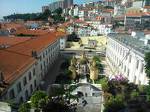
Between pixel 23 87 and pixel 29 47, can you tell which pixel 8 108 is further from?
pixel 29 47

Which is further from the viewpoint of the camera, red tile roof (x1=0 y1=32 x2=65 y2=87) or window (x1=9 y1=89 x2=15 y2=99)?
red tile roof (x1=0 y1=32 x2=65 y2=87)

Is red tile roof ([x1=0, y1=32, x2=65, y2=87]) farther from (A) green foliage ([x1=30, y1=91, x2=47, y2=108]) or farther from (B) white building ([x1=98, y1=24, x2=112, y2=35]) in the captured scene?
(B) white building ([x1=98, y1=24, x2=112, y2=35])

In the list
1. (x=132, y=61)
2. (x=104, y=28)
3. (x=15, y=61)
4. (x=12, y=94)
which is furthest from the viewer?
(x=104, y=28)

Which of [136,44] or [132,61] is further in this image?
[136,44]

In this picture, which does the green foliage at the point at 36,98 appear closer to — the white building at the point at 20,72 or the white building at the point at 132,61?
the white building at the point at 20,72

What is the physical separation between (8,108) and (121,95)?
10701 millimetres

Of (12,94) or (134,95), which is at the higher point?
(134,95)

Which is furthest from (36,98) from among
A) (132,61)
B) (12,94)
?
(132,61)

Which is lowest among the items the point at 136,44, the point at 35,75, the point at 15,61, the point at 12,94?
the point at 35,75

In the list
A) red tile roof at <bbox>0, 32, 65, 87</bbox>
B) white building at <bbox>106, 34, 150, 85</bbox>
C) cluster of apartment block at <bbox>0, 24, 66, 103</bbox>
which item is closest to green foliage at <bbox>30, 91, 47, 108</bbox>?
cluster of apartment block at <bbox>0, 24, 66, 103</bbox>

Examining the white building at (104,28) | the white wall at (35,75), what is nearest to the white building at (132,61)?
the white wall at (35,75)

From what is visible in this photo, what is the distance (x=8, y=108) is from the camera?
49.0 feet

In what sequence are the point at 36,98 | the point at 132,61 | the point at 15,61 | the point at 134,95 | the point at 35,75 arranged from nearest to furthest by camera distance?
the point at 36,98 < the point at 134,95 < the point at 15,61 < the point at 132,61 < the point at 35,75

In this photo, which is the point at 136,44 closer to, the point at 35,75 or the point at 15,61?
the point at 35,75
